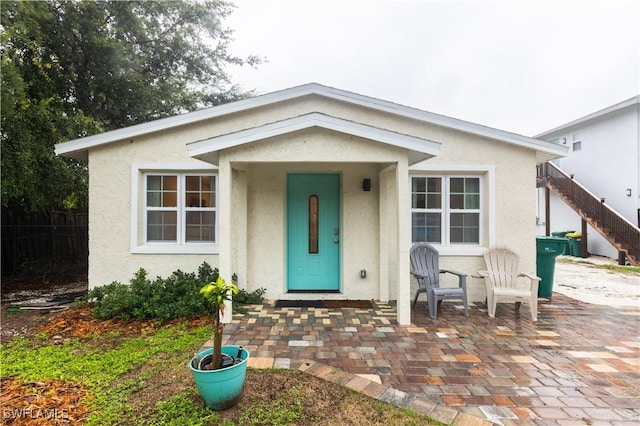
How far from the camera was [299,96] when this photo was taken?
630 cm

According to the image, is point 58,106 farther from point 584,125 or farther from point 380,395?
point 584,125

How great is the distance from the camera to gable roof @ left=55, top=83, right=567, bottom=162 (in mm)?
5867

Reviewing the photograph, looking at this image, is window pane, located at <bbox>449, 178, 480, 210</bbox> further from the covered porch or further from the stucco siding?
the covered porch

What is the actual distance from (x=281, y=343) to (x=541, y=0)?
35.8 ft

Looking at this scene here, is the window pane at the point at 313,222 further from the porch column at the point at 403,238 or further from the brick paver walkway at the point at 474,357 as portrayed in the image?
the porch column at the point at 403,238

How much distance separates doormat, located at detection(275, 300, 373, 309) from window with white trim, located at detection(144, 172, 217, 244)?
1943mm

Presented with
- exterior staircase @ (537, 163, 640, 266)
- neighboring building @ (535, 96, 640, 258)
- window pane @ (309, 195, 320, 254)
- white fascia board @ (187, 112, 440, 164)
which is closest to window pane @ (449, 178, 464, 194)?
white fascia board @ (187, 112, 440, 164)

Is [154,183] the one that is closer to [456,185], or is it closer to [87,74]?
[87,74]

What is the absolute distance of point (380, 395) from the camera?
116 inches

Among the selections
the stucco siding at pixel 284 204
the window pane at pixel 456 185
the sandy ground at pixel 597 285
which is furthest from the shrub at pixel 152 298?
the sandy ground at pixel 597 285

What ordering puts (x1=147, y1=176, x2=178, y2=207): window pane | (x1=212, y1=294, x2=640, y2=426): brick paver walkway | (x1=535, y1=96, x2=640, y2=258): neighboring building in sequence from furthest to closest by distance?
(x1=535, y1=96, x2=640, y2=258): neighboring building < (x1=147, y1=176, x2=178, y2=207): window pane < (x1=212, y1=294, x2=640, y2=426): brick paver walkway

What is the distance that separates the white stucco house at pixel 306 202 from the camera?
6059 mm

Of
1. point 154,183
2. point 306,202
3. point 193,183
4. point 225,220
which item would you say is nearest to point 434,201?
point 306,202

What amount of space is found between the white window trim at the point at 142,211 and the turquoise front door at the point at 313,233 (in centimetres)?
159
